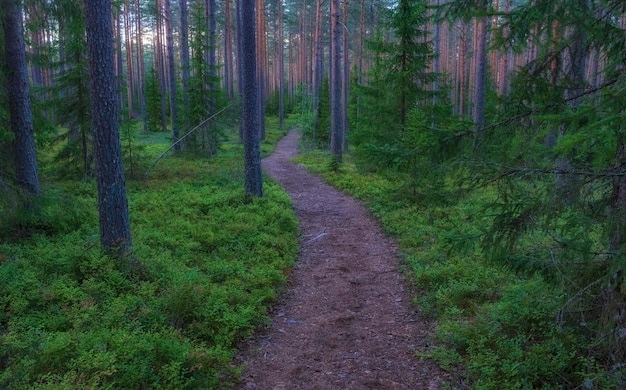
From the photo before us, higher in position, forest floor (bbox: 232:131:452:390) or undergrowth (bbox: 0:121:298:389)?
undergrowth (bbox: 0:121:298:389)

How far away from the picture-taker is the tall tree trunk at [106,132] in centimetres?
612

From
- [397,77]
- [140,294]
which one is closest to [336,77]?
[397,77]

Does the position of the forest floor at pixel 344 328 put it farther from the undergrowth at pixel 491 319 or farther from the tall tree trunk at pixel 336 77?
the tall tree trunk at pixel 336 77

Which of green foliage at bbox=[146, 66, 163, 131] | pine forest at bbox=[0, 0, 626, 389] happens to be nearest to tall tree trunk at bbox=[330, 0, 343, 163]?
pine forest at bbox=[0, 0, 626, 389]

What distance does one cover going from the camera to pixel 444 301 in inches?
261

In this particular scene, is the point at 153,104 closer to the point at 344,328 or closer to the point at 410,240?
the point at 410,240

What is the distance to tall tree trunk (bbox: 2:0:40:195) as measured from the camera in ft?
28.0

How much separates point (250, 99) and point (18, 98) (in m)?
5.29

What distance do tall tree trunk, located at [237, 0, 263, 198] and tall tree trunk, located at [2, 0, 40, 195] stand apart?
4959 millimetres

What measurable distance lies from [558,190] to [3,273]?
23.0 feet

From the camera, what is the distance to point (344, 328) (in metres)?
6.17

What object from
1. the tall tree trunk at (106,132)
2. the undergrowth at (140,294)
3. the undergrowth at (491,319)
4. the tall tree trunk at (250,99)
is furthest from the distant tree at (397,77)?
the tall tree trunk at (106,132)

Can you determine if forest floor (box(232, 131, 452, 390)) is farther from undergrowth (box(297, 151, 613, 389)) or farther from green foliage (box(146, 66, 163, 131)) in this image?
green foliage (box(146, 66, 163, 131))

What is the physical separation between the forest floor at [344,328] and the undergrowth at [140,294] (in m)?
0.39
